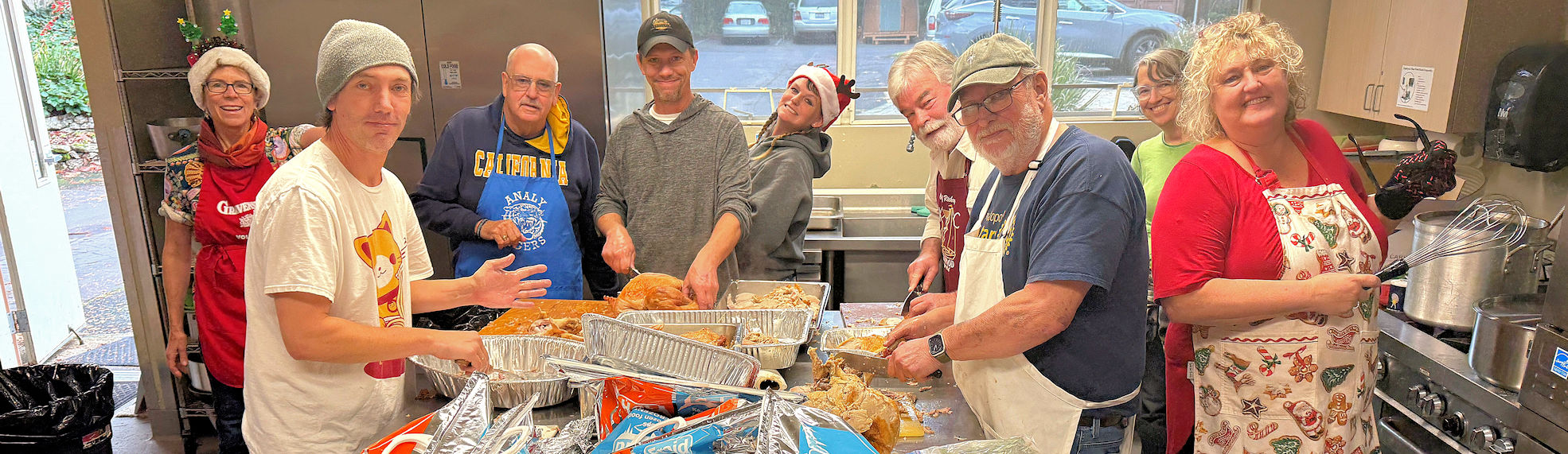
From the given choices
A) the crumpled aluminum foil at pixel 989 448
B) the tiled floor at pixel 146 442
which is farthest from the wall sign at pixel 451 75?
the crumpled aluminum foil at pixel 989 448

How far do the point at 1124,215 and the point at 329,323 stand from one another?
5.19 feet

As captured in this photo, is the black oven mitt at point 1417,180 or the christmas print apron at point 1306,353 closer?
the christmas print apron at point 1306,353

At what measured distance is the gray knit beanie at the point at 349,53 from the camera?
5.28ft

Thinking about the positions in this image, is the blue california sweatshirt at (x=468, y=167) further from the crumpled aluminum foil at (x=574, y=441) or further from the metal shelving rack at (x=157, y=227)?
the crumpled aluminum foil at (x=574, y=441)

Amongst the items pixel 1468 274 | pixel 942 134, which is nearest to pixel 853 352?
pixel 942 134

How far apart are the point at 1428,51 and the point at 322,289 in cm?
449

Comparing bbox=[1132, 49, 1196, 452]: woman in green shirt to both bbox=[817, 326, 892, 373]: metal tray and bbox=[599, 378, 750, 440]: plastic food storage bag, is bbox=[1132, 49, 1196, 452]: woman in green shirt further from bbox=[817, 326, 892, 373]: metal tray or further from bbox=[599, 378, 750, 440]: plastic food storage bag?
bbox=[599, 378, 750, 440]: plastic food storage bag

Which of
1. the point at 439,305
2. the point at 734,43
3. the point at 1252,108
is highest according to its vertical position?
the point at 734,43

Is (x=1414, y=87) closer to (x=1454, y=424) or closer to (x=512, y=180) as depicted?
(x=1454, y=424)

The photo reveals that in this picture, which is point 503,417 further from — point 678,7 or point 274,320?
point 678,7

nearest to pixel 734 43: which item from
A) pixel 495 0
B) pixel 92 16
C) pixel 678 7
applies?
pixel 678 7

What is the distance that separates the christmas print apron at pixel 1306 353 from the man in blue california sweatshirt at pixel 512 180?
2252mm

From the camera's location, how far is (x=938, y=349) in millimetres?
1726

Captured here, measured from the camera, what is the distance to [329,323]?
1574 millimetres
